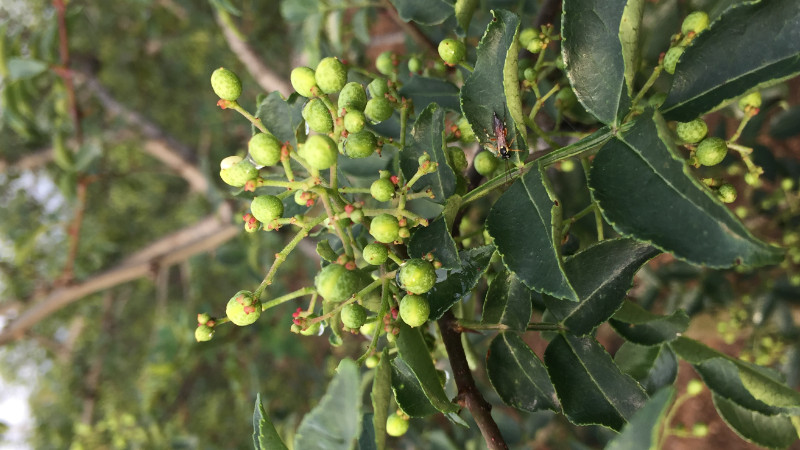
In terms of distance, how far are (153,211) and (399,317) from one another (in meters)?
3.39

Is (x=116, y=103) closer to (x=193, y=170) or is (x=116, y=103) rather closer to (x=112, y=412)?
(x=193, y=170)

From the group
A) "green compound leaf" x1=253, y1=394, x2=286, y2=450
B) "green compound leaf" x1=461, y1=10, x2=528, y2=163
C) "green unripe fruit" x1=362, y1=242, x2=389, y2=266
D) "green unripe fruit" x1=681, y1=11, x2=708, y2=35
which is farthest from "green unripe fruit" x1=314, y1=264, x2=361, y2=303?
"green unripe fruit" x1=681, y1=11, x2=708, y2=35

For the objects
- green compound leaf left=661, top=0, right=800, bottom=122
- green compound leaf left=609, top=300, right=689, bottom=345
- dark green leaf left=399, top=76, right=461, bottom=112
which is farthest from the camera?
dark green leaf left=399, top=76, right=461, bottom=112

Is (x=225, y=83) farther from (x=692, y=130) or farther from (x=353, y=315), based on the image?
(x=692, y=130)

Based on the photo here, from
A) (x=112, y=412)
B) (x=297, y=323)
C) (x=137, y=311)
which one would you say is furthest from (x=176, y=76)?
(x=297, y=323)

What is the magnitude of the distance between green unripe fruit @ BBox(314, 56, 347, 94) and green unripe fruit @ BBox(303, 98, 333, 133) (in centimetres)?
3

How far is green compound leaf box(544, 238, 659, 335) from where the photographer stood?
647mm

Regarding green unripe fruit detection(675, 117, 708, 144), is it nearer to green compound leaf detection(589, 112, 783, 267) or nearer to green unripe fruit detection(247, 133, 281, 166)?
green compound leaf detection(589, 112, 783, 267)

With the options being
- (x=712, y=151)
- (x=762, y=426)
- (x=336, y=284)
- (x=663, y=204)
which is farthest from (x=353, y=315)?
(x=762, y=426)

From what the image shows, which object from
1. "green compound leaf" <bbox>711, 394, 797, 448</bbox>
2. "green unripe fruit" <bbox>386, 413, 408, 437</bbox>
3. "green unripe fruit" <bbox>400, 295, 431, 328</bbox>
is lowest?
"green unripe fruit" <bbox>386, 413, 408, 437</bbox>

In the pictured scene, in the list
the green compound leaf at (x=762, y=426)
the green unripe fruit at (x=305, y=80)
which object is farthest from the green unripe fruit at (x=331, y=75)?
the green compound leaf at (x=762, y=426)

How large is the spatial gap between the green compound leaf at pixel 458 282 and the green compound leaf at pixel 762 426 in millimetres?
491

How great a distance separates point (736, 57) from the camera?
59 cm

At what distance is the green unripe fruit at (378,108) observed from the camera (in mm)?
726
